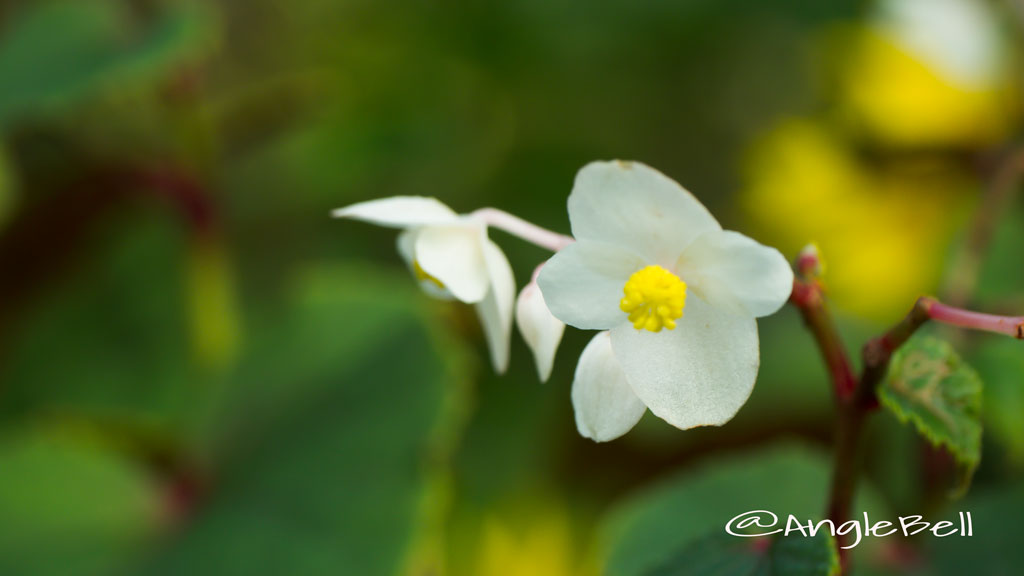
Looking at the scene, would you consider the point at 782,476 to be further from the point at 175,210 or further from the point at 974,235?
the point at 175,210

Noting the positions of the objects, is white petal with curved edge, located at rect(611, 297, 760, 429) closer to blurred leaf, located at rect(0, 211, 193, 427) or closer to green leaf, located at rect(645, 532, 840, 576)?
green leaf, located at rect(645, 532, 840, 576)

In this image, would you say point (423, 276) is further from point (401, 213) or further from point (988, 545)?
point (988, 545)

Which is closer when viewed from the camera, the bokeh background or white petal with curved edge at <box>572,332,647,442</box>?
white petal with curved edge at <box>572,332,647,442</box>

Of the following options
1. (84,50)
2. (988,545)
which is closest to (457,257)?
(988,545)

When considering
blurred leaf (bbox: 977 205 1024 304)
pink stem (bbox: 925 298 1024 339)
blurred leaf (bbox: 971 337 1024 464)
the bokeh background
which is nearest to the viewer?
pink stem (bbox: 925 298 1024 339)

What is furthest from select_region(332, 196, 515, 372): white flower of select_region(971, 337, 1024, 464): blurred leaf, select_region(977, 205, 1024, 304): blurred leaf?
select_region(977, 205, 1024, 304): blurred leaf

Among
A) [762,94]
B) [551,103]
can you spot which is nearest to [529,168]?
[551,103]

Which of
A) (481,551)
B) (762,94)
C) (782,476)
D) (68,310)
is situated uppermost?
(762,94)
